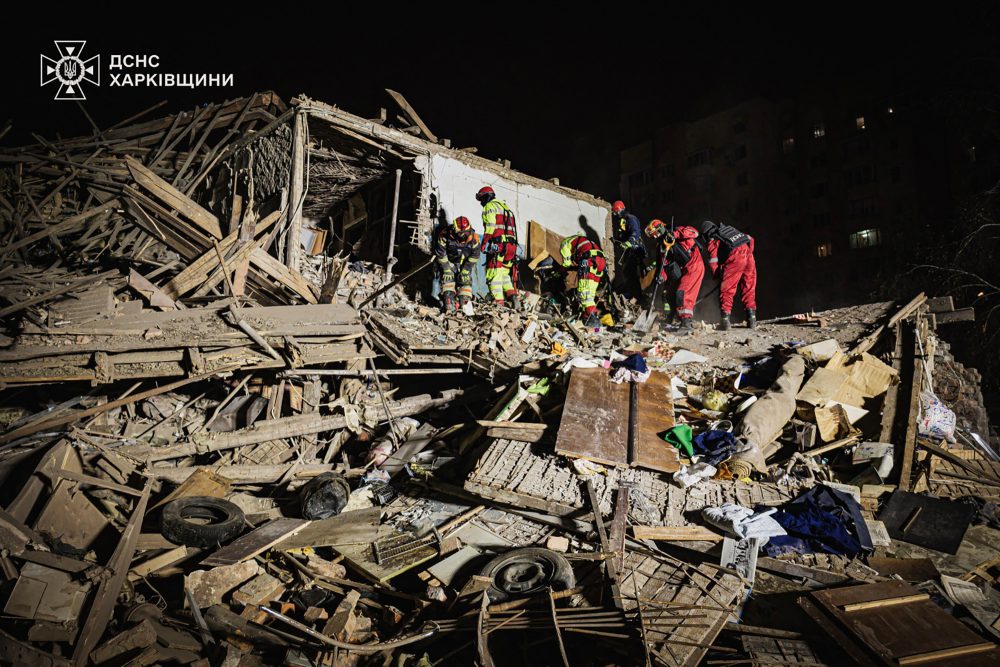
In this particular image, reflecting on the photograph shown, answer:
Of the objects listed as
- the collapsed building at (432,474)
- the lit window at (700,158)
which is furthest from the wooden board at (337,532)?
the lit window at (700,158)

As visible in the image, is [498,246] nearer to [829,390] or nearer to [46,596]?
[829,390]

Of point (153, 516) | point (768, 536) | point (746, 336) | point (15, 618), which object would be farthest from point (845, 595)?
point (153, 516)

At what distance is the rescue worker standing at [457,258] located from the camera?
9.12 m

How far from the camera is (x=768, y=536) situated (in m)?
4.14

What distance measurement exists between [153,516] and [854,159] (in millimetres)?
35501

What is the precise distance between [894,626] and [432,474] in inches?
179

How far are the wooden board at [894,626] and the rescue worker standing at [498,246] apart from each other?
7.14 m

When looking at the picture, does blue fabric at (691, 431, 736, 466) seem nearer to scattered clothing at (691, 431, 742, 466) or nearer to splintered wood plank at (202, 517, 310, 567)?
scattered clothing at (691, 431, 742, 466)

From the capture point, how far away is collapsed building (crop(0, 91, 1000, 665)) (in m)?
3.39

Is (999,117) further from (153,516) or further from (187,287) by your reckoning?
(153,516)

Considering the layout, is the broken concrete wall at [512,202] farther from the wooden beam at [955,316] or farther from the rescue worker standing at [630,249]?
the wooden beam at [955,316]

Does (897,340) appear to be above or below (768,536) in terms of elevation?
above

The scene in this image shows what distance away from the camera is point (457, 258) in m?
9.34

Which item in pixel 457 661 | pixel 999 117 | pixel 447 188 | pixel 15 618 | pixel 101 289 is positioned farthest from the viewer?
pixel 999 117
